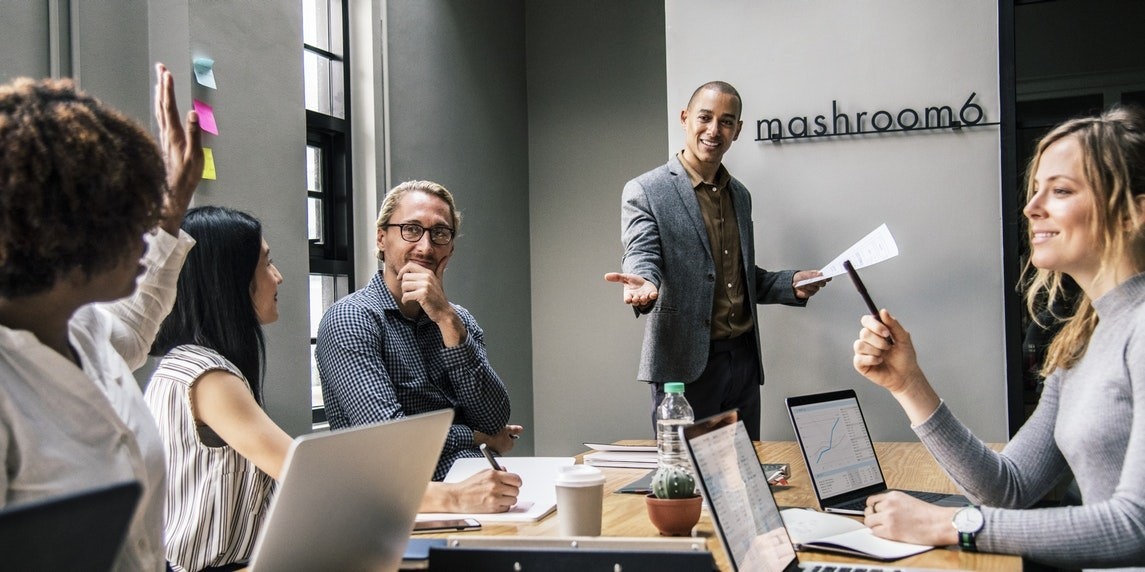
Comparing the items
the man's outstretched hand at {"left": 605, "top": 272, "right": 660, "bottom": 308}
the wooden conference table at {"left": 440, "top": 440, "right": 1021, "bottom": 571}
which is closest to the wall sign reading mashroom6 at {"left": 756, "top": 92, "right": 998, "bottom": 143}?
the man's outstretched hand at {"left": 605, "top": 272, "right": 660, "bottom": 308}

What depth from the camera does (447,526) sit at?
5.15ft

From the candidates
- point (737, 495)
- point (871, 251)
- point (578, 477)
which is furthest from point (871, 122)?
point (737, 495)

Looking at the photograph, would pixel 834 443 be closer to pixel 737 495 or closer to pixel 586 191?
pixel 737 495

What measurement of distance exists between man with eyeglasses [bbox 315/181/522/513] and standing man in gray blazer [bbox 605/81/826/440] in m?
0.89

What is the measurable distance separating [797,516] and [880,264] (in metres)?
2.21

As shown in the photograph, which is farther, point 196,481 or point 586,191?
point 586,191

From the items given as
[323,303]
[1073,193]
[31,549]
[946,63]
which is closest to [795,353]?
[946,63]

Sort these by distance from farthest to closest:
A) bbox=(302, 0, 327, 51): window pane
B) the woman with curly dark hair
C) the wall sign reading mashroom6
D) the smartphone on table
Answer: bbox=(302, 0, 327, 51): window pane
the wall sign reading mashroom6
the smartphone on table
the woman with curly dark hair

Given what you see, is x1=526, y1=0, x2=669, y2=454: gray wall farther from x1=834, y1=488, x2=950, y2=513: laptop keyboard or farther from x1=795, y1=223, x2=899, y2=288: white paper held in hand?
x1=834, y1=488, x2=950, y2=513: laptop keyboard

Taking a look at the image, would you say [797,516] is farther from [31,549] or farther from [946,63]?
[946,63]

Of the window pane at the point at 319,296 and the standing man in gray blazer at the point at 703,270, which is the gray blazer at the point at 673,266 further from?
the window pane at the point at 319,296

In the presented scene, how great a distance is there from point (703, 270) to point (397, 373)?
51.1 inches

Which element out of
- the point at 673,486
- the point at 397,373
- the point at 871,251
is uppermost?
the point at 871,251

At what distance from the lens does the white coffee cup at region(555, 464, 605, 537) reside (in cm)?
144
